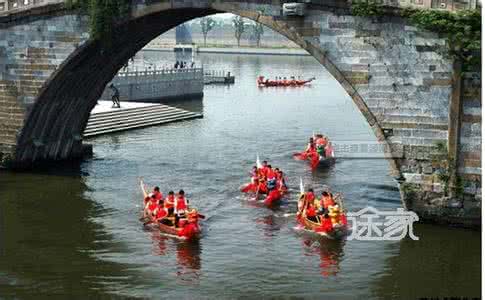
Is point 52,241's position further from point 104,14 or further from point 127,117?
point 127,117

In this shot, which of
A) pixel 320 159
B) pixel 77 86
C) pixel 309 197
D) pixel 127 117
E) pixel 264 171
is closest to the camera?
pixel 309 197

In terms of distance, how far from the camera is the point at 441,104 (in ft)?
86.6

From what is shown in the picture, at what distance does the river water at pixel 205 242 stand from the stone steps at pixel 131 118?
7.32ft

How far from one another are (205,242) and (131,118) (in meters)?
25.5

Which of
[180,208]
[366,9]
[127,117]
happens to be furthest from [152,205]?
[127,117]

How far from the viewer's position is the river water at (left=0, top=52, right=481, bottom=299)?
22.7m

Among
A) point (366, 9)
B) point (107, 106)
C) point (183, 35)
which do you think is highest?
point (183, 35)

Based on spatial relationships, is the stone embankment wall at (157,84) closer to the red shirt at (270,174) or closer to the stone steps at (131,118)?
the stone steps at (131,118)

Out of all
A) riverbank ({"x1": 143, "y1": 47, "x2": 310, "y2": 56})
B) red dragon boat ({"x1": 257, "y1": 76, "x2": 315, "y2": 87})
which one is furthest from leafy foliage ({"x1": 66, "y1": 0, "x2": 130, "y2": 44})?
riverbank ({"x1": 143, "y1": 47, "x2": 310, "y2": 56})

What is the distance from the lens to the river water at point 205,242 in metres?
22.7

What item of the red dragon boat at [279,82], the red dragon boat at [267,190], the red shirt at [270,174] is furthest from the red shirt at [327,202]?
the red dragon boat at [279,82]

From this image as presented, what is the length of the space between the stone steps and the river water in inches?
87.9

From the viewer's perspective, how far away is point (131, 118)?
167ft

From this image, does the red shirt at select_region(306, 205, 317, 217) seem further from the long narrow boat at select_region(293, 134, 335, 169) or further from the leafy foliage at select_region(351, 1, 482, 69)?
the long narrow boat at select_region(293, 134, 335, 169)
